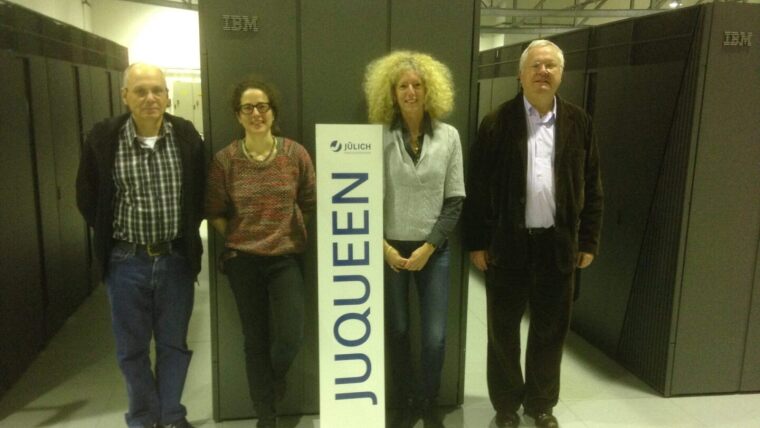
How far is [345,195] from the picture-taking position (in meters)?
2.15

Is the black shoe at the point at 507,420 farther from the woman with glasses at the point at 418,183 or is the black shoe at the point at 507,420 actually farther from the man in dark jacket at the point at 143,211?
the man in dark jacket at the point at 143,211

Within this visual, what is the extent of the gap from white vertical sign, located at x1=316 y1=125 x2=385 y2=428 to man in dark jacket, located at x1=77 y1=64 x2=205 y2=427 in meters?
0.69

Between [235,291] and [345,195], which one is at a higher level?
[345,195]

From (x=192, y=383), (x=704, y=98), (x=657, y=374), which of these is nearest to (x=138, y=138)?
(x=192, y=383)

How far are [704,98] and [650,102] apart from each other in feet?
1.31

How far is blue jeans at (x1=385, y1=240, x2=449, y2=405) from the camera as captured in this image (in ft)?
8.38

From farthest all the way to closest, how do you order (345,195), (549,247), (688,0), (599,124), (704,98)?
(688,0) → (599,124) → (704,98) → (549,247) → (345,195)

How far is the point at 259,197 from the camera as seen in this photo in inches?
93.7

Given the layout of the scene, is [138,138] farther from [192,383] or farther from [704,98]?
[704,98]

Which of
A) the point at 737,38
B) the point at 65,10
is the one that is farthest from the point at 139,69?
the point at 65,10

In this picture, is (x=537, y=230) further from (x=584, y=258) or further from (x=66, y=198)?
(x=66, y=198)

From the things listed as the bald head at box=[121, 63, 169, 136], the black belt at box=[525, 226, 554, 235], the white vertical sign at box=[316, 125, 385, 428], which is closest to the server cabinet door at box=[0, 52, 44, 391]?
the bald head at box=[121, 63, 169, 136]

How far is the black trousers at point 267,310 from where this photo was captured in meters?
2.46

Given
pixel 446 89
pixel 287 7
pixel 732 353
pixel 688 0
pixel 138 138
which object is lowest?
pixel 732 353
